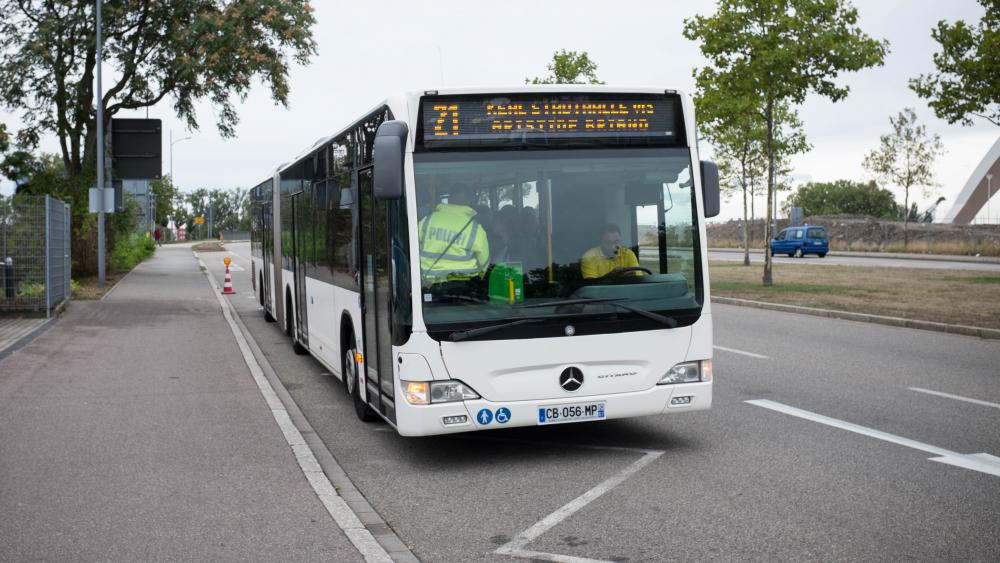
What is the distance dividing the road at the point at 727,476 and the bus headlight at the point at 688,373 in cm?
54

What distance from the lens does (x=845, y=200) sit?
11625cm

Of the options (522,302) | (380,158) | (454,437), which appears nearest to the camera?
(380,158)

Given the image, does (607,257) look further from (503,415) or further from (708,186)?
(503,415)

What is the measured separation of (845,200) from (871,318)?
105m

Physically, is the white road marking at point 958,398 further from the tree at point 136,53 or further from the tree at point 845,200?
the tree at point 845,200

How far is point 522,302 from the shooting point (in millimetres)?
6703

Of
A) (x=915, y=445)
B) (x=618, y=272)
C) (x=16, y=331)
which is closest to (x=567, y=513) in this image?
(x=618, y=272)

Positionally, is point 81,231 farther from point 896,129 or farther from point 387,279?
point 896,129

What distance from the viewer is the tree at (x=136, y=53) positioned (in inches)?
1021

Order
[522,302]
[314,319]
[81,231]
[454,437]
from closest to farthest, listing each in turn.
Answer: [522,302] → [454,437] → [314,319] → [81,231]

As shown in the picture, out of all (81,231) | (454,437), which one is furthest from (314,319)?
(81,231)

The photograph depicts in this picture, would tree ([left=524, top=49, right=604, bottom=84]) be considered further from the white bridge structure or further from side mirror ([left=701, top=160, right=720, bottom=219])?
the white bridge structure

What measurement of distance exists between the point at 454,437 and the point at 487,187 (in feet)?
7.44

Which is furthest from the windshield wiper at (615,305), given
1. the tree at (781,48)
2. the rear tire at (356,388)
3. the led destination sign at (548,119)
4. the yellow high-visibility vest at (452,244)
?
the tree at (781,48)
